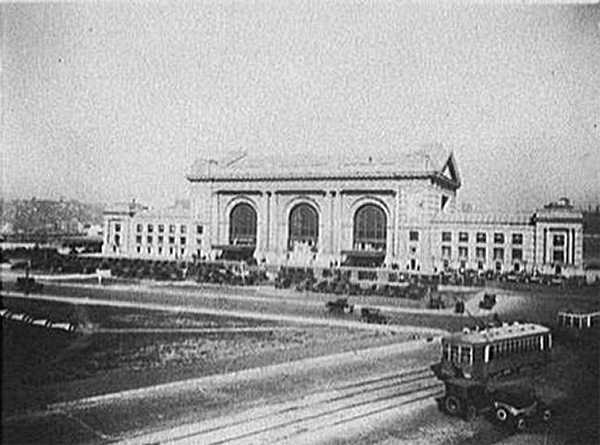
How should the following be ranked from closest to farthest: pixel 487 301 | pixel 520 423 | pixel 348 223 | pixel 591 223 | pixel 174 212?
pixel 520 423, pixel 591 223, pixel 487 301, pixel 348 223, pixel 174 212

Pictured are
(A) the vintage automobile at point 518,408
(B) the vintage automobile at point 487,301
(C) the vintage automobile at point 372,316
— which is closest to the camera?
(A) the vintage automobile at point 518,408

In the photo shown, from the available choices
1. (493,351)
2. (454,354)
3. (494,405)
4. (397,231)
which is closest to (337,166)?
(397,231)

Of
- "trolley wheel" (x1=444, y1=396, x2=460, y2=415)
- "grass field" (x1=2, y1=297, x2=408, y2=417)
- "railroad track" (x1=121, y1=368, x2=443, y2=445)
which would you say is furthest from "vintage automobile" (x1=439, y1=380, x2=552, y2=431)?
"grass field" (x1=2, y1=297, x2=408, y2=417)

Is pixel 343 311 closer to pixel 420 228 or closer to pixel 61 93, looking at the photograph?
pixel 420 228

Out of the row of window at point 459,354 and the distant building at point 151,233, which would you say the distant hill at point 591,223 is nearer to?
the row of window at point 459,354

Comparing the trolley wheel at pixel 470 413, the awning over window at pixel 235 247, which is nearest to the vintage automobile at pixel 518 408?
the trolley wheel at pixel 470 413

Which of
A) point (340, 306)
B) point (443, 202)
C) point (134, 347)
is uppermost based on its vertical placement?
point (443, 202)

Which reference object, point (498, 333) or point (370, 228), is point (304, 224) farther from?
point (498, 333)

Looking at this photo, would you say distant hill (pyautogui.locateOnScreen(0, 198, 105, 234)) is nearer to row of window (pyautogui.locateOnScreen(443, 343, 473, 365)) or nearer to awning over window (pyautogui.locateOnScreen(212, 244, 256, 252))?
awning over window (pyautogui.locateOnScreen(212, 244, 256, 252))
